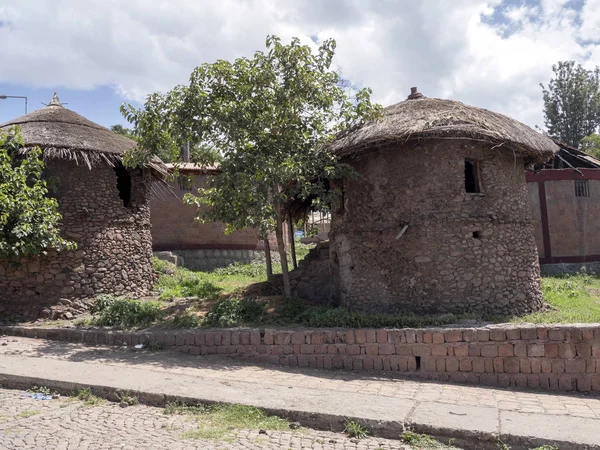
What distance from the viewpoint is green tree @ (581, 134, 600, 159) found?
24.8m

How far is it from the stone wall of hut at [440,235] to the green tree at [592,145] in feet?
59.4

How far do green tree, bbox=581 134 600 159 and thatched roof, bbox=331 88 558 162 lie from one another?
17.0 metres

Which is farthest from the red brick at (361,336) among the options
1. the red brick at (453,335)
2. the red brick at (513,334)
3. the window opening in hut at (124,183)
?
the window opening in hut at (124,183)

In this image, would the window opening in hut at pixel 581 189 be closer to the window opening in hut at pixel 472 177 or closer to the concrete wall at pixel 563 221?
the concrete wall at pixel 563 221

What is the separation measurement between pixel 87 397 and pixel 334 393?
3.02m

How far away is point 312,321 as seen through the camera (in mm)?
8789

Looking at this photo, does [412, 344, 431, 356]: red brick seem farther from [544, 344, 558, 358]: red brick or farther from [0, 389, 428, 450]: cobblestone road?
[0, 389, 428, 450]: cobblestone road

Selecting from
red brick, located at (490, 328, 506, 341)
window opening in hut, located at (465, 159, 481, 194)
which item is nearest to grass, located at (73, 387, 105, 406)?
red brick, located at (490, 328, 506, 341)

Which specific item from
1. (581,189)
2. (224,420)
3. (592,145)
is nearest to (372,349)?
(224,420)

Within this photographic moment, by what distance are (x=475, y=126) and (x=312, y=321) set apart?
4447 mm

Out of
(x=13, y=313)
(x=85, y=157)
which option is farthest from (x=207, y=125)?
(x=13, y=313)

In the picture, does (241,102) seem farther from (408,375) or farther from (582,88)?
(582,88)

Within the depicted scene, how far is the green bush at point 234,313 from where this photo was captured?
8.99 m

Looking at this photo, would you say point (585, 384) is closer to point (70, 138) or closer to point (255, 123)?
point (255, 123)
